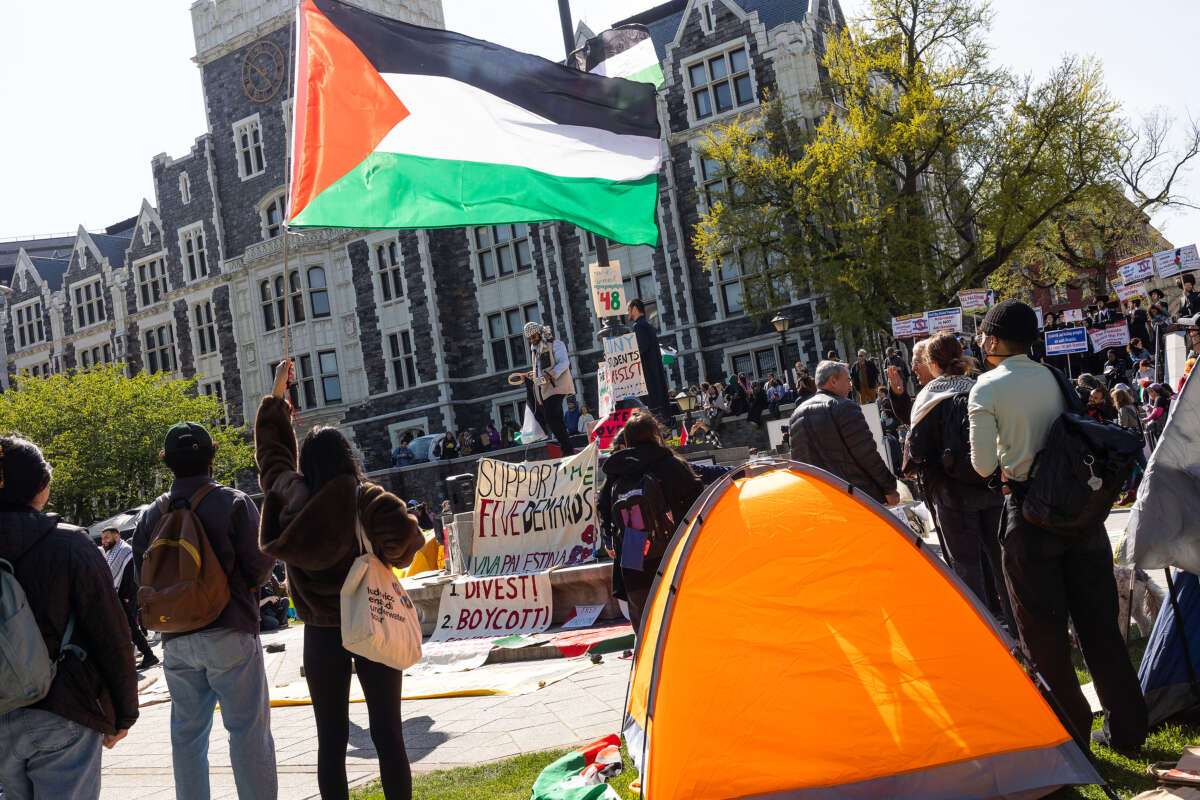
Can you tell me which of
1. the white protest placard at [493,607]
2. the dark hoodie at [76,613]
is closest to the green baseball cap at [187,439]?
the dark hoodie at [76,613]

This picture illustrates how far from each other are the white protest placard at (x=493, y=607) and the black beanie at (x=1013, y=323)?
21.8ft

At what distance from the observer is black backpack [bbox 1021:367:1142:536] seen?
3.87m

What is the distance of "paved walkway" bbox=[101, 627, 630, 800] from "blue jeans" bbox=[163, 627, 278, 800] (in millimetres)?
1368

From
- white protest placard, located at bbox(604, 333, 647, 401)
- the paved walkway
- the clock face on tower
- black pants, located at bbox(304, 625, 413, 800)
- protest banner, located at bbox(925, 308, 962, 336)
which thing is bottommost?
the paved walkway

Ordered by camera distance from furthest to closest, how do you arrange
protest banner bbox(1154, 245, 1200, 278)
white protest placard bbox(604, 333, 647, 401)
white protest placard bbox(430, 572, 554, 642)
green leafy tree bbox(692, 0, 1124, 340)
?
green leafy tree bbox(692, 0, 1124, 340)
protest banner bbox(1154, 245, 1200, 278)
white protest placard bbox(604, 333, 647, 401)
white protest placard bbox(430, 572, 554, 642)

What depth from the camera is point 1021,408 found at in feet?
13.6

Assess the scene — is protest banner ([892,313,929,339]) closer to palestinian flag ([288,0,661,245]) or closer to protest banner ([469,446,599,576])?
protest banner ([469,446,599,576])

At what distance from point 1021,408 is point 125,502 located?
34990 mm

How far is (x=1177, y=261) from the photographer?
653 inches

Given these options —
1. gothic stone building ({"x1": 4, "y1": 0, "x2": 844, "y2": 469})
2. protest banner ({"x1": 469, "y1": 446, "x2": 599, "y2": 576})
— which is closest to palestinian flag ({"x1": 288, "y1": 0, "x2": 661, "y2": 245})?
protest banner ({"x1": 469, "y1": 446, "x2": 599, "y2": 576})

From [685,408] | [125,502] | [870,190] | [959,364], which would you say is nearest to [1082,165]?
[870,190]

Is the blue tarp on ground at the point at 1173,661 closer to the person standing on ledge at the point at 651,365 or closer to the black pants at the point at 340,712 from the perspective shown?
the black pants at the point at 340,712

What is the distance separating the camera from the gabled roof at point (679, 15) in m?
29.8

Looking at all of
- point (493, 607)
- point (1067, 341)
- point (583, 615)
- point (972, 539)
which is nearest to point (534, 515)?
point (493, 607)
